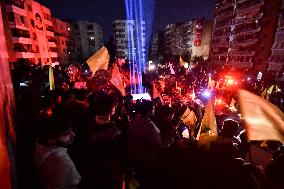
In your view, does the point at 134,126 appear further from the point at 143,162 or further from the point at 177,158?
the point at 177,158

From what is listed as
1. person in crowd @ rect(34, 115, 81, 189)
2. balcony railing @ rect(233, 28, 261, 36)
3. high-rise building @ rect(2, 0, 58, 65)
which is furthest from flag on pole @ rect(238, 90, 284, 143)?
balcony railing @ rect(233, 28, 261, 36)

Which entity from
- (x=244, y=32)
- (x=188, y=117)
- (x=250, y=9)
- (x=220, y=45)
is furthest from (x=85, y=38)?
(x=188, y=117)

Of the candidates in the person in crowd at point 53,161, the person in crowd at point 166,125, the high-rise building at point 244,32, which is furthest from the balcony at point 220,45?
the person in crowd at point 53,161

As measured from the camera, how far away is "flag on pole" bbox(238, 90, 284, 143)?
3.40 m

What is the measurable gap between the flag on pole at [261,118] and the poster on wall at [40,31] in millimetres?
57351

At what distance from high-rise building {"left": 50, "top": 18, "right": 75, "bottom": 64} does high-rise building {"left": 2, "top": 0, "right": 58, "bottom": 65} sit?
7.25 meters

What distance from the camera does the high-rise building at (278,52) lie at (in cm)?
4457

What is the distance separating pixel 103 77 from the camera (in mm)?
19672

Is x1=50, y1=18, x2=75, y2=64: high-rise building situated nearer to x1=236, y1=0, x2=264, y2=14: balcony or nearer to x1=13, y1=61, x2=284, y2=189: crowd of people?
x1=236, y1=0, x2=264, y2=14: balcony

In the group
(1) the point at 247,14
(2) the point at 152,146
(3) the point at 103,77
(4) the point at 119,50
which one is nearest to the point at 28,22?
(3) the point at 103,77

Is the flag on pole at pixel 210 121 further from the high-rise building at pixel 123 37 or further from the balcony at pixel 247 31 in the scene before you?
the high-rise building at pixel 123 37

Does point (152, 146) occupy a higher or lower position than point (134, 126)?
lower

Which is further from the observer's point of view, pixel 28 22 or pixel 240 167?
pixel 28 22

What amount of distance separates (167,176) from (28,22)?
176 feet
